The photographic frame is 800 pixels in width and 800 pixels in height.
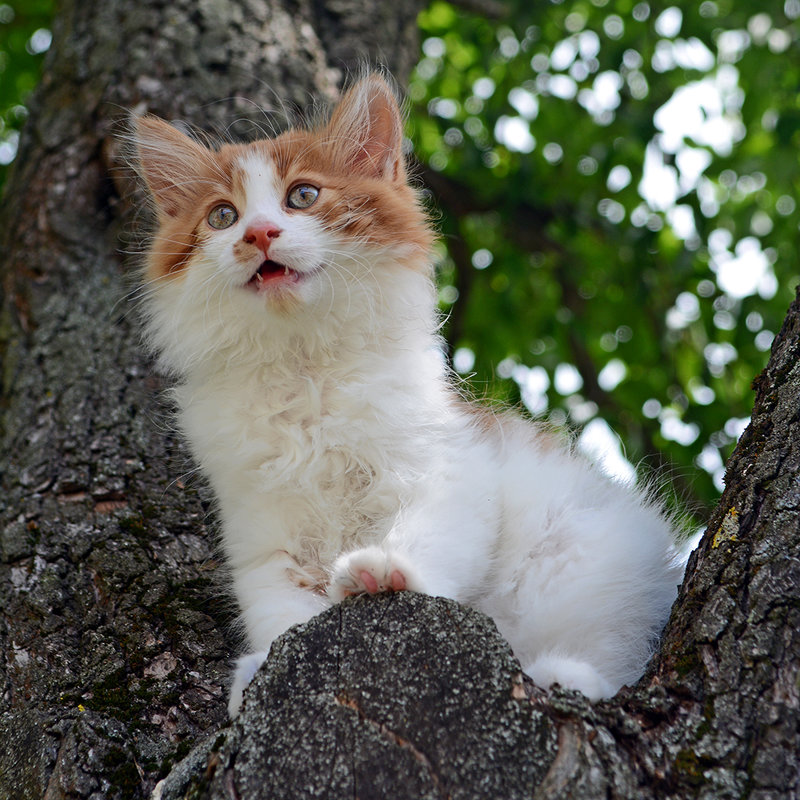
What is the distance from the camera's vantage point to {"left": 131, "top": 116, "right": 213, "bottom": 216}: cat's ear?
93.1 inches

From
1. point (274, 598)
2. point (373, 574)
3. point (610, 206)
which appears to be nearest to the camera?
point (373, 574)

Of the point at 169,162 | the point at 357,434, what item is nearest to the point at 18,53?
the point at 169,162

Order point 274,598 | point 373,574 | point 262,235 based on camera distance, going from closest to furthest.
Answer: point 373,574
point 274,598
point 262,235

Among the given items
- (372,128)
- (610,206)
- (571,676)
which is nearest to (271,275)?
(372,128)

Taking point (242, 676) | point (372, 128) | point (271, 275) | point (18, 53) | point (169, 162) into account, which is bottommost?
point (18, 53)

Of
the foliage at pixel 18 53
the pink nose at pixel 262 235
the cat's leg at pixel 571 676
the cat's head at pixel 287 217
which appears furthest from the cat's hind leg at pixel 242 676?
the foliage at pixel 18 53

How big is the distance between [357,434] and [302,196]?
2.26 ft

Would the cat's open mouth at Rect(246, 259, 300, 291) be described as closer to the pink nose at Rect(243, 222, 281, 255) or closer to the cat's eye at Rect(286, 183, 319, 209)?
the pink nose at Rect(243, 222, 281, 255)

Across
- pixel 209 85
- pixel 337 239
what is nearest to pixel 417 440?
pixel 337 239

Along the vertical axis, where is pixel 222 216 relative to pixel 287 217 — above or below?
below

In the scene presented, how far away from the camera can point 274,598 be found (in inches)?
71.6

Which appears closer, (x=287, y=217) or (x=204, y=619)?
(x=204, y=619)

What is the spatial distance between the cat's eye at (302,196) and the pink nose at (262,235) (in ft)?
0.62

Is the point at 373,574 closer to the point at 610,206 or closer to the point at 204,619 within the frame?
the point at 204,619
